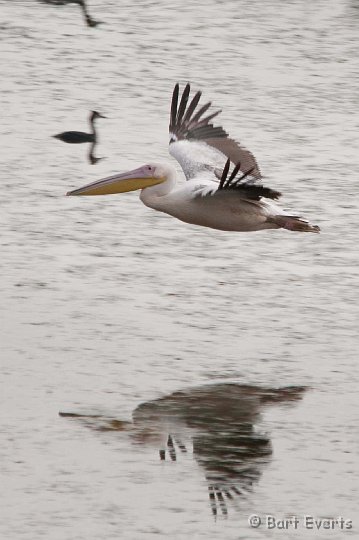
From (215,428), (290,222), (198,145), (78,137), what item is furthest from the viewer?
(78,137)

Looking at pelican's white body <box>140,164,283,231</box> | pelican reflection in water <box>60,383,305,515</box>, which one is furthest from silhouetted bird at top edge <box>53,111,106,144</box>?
pelican reflection in water <box>60,383,305,515</box>

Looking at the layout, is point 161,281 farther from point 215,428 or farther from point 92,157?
point 92,157

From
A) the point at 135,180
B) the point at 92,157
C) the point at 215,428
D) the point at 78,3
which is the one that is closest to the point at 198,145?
the point at 135,180

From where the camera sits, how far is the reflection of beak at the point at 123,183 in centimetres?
772

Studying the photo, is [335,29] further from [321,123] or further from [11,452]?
[11,452]

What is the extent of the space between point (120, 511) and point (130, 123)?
5230 mm

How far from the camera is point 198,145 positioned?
25.9 feet

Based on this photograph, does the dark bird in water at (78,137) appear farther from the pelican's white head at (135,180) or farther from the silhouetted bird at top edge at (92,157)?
the pelican's white head at (135,180)

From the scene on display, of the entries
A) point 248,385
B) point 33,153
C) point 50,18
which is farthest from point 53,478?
point 50,18

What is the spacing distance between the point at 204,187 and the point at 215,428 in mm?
1681

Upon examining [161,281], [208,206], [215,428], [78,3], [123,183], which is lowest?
[78,3]

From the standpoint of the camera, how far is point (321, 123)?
Answer: 1016 cm

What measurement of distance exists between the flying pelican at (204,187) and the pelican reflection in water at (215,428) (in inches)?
36.7

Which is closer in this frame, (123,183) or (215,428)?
(215,428)
